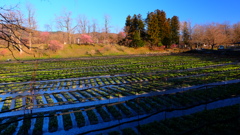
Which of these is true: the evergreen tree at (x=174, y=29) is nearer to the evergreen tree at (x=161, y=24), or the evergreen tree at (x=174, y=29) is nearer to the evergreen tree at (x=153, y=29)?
the evergreen tree at (x=161, y=24)

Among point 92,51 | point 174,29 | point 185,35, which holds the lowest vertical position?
point 92,51

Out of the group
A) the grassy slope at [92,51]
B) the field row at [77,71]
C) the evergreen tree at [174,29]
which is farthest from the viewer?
the evergreen tree at [174,29]

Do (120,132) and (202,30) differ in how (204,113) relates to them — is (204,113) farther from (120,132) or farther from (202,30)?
(202,30)

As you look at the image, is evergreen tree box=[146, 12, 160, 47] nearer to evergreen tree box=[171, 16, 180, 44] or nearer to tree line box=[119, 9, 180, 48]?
tree line box=[119, 9, 180, 48]

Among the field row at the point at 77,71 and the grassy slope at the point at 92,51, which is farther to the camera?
the grassy slope at the point at 92,51

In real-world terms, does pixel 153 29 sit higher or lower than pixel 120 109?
higher

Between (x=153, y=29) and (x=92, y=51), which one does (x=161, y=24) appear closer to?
(x=153, y=29)

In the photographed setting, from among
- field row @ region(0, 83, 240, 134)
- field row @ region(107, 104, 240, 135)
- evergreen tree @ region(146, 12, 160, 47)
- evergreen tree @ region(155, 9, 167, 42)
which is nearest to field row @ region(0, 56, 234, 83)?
field row @ region(0, 83, 240, 134)

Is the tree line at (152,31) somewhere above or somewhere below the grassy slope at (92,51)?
above

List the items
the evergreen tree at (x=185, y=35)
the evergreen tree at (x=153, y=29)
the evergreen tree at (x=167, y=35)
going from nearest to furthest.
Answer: the evergreen tree at (x=153, y=29)
the evergreen tree at (x=167, y=35)
the evergreen tree at (x=185, y=35)

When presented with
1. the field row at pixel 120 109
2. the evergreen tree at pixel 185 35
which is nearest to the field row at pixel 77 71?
the field row at pixel 120 109

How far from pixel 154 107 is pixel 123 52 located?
139 feet

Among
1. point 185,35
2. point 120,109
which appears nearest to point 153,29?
point 185,35

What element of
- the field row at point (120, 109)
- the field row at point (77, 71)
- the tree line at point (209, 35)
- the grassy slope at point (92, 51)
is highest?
the tree line at point (209, 35)
